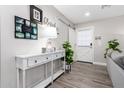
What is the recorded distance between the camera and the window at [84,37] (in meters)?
4.46

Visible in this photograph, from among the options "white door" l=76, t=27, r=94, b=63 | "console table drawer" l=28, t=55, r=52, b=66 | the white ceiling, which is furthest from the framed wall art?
"white door" l=76, t=27, r=94, b=63

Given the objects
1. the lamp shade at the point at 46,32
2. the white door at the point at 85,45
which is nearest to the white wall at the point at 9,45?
the lamp shade at the point at 46,32

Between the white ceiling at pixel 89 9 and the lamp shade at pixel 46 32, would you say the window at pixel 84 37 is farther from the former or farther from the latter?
the lamp shade at pixel 46 32

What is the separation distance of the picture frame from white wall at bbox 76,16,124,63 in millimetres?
3108

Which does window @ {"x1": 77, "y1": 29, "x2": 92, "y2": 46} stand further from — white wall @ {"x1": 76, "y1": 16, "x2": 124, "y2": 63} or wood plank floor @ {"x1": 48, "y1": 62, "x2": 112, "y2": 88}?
wood plank floor @ {"x1": 48, "y1": 62, "x2": 112, "y2": 88}

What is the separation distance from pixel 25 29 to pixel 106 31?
12.2 ft

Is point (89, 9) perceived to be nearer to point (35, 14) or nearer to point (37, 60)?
point (35, 14)

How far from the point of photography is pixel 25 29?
1673 millimetres

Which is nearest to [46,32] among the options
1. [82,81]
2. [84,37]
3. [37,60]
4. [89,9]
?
[37,60]

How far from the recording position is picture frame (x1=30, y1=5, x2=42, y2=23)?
1.84m

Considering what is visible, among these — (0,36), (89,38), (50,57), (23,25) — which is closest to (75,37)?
(89,38)

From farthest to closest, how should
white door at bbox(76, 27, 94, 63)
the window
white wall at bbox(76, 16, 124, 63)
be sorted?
the window → white door at bbox(76, 27, 94, 63) → white wall at bbox(76, 16, 124, 63)

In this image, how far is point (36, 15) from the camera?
1.95 meters
